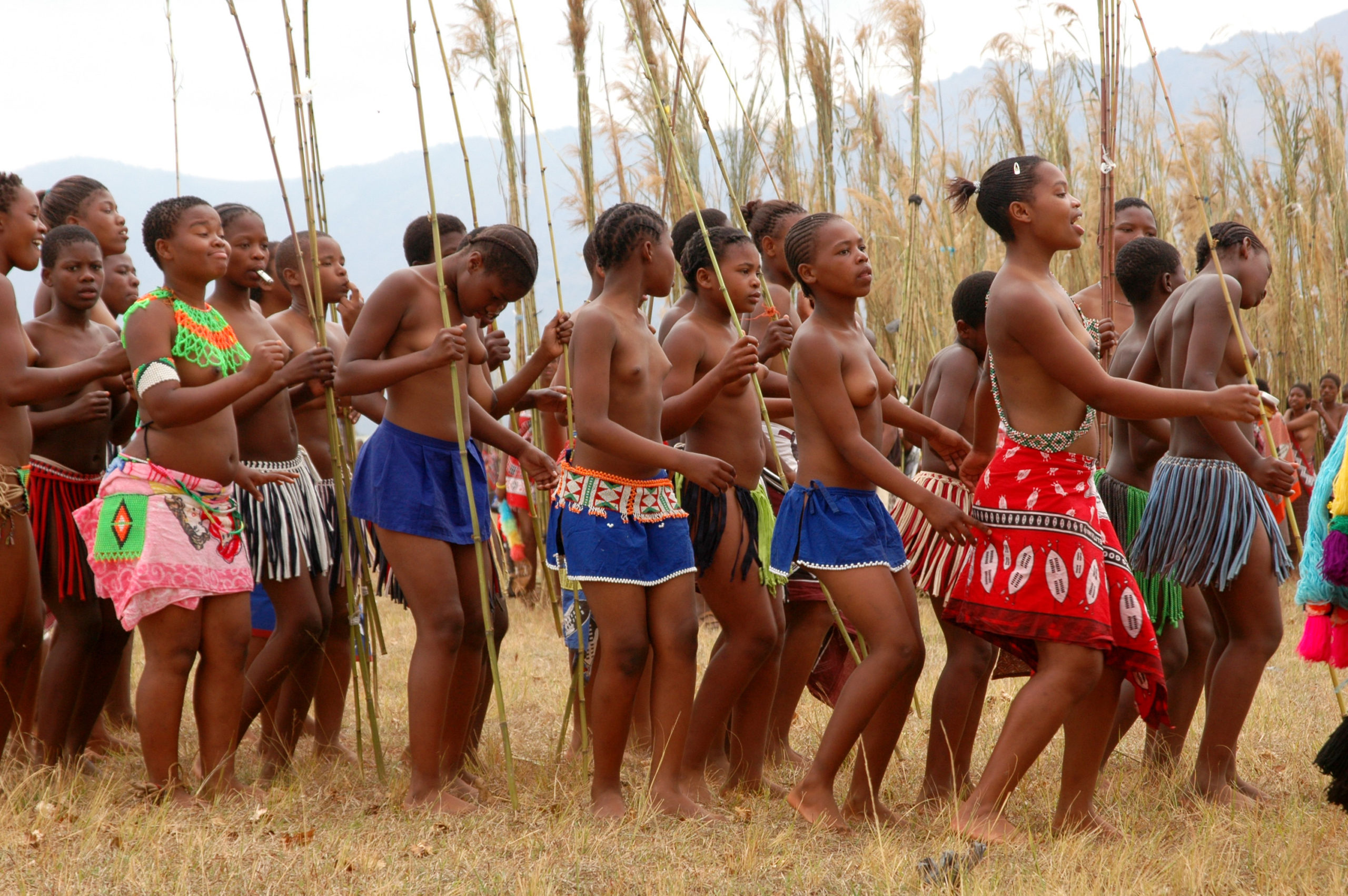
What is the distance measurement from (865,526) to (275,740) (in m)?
2.08

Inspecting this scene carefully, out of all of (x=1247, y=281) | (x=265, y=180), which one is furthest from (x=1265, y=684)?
(x=265, y=180)

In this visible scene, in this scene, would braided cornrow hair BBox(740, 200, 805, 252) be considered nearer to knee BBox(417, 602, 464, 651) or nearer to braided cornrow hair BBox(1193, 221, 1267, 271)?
braided cornrow hair BBox(1193, 221, 1267, 271)

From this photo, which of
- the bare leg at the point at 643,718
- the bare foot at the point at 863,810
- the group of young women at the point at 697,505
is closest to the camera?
the group of young women at the point at 697,505

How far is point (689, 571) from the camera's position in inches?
133

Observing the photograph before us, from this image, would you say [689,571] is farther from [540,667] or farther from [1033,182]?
[540,667]

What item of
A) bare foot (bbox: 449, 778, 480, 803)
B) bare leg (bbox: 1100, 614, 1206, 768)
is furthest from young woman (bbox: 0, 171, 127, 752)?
bare leg (bbox: 1100, 614, 1206, 768)

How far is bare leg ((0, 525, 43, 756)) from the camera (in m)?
3.49

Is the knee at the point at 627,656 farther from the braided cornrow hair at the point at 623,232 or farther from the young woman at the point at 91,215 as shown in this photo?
the young woman at the point at 91,215

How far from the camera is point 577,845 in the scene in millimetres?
2938

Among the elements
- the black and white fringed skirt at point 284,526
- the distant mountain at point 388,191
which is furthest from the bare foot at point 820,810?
the distant mountain at point 388,191

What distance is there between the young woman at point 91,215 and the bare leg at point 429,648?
67.0 inches

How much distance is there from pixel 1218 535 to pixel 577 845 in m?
2.01

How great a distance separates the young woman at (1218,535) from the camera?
11.5 ft

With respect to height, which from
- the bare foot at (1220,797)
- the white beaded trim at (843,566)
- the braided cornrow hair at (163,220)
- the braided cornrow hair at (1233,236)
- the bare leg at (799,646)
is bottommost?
the bare foot at (1220,797)
